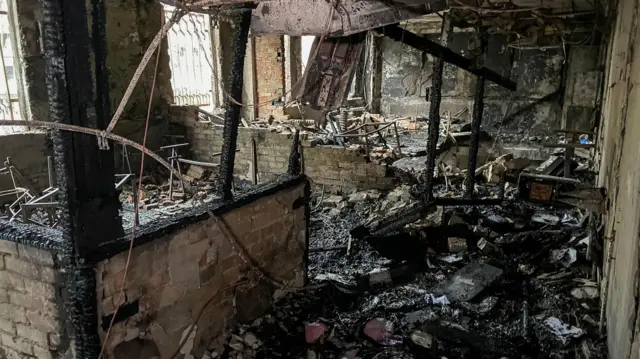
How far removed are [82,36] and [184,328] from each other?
2.15m

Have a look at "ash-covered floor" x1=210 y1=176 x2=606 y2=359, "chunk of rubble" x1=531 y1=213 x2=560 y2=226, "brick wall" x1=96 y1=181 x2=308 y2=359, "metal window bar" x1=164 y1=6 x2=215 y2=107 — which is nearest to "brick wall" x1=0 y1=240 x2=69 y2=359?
"brick wall" x1=96 y1=181 x2=308 y2=359

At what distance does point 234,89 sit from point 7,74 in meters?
6.96

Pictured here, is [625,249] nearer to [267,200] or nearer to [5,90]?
[267,200]

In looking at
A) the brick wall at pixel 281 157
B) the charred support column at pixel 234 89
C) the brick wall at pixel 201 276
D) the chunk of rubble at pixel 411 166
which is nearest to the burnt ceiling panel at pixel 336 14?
the charred support column at pixel 234 89

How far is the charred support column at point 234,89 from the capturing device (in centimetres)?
398

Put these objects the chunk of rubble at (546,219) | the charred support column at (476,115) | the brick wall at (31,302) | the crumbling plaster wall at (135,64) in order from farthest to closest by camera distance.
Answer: the crumbling plaster wall at (135,64), the charred support column at (476,115), the chunk of rubble at (546,219), the brick wall at (31,302)

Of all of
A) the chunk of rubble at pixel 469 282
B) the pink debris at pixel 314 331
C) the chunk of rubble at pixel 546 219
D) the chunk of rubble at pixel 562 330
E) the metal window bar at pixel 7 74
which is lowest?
the pink debris at pixel 314 331

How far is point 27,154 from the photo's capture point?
8734 mm

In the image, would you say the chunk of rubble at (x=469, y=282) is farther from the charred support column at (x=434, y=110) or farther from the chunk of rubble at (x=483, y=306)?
the charred support column at (x=434, y=110)

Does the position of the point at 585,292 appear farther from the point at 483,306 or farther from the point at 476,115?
the point at 476,115

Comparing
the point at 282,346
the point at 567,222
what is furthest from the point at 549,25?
the point at 282,346

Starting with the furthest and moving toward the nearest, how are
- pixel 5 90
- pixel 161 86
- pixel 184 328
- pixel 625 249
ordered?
1. pixel 161 86
2. pixel 5 90
3. pixel 184 328
4. pixel 625 249

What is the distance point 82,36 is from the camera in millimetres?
2746

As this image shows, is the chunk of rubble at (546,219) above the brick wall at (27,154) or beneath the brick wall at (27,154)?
beneath
